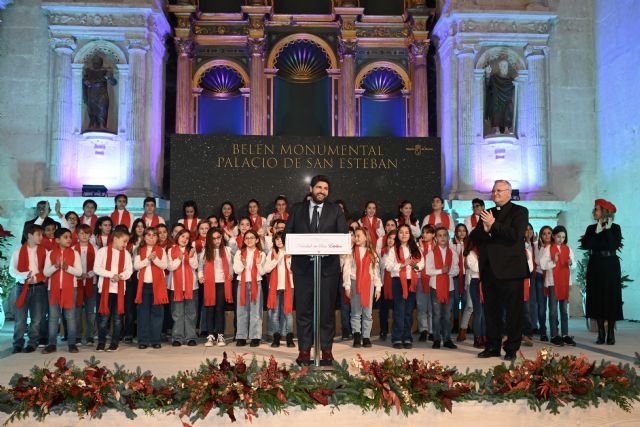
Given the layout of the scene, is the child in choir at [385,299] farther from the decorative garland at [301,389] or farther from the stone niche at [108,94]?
the stone niche at [108,94]

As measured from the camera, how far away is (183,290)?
7992 mm

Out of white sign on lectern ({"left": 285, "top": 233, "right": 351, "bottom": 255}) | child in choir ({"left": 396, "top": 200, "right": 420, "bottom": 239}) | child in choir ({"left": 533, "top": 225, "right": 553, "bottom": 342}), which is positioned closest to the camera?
white sign on lectern ({"left": 285, "top": 233, "right": 351, "bottom": 255})

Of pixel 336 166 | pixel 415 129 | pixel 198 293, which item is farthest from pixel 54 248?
pixel 415 129

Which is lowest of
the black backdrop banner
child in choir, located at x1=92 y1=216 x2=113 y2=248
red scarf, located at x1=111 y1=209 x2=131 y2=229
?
child in choir, located at x1=92 y1=216 x2=113 y2=248

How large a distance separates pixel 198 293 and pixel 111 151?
5174 millimetres

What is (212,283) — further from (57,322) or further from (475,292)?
(475,292)

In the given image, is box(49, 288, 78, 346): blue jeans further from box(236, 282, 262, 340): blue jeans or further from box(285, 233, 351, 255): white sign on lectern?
box(285, 233, 351, 255): white sign on lectern

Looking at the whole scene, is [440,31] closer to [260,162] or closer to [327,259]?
[260,162]

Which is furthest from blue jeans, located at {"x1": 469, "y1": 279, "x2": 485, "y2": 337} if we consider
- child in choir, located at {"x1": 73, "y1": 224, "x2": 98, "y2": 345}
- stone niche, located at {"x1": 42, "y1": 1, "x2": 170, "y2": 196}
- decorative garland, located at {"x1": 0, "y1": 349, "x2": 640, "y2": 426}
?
stone niche, located at {"x1": 42, "y1": 1, "x2": 170, "y2": 196}

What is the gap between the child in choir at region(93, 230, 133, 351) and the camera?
7.52 m

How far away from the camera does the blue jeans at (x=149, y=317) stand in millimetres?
7703

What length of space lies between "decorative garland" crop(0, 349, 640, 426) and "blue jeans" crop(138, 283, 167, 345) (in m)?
3.15

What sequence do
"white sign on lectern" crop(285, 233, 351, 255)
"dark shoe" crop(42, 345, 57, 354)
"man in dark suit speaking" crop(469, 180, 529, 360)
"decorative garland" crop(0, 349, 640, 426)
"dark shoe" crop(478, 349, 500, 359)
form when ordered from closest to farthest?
"decorative garland" crop(0, 349, 640, 426) → "white sign on lectern" crop(285, 233, 351, 255) → "man in dark suit speaking" crop(469, 180, 529, 360) → "dark shoe" crop(478, 349, 500, 359) → "dark shoe" crop(42, 345, 57, 354)

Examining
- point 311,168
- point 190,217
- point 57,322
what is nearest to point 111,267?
point 57,322
